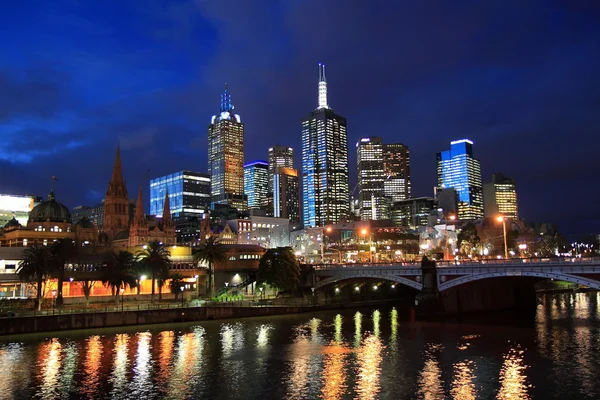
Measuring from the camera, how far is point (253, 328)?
88750 millimetres

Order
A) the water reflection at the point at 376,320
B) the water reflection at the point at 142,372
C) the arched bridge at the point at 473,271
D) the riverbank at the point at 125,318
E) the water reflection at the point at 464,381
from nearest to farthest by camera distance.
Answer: the water reflection at the point at 464,381 < the water reflection at the point at 142,372 < the riverbank at the point at 125,318 < the arched bridge at the point at 473,271 < the water reflection at the point at 376,320

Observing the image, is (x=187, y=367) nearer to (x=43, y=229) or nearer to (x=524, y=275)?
(x=524, y=275)

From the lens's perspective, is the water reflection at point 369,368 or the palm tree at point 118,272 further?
the palm tree at point 118,272

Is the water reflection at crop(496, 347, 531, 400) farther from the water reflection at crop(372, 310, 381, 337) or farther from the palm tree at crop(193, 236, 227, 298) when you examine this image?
the palm tree at crop(193, 236, 227, 298)

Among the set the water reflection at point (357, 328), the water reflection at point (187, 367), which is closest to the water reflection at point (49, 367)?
the water reflection at point (187, 367)

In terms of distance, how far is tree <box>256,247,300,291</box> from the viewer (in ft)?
411

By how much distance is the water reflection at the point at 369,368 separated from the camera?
4957cm

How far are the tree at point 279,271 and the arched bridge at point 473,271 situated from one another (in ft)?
25.1

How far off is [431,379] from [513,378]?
833 cm

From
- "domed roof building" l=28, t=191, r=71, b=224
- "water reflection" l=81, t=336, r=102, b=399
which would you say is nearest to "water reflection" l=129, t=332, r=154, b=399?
"water reflection" l=81, t=336, r=102, b=399

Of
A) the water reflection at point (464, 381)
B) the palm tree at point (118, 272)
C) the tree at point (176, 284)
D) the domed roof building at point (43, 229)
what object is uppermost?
the domed roof building at point (43, 229)

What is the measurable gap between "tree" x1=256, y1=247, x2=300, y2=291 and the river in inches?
1282

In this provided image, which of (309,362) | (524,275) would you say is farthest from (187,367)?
(524,275)

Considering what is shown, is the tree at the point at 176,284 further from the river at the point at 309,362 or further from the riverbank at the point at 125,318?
the river at the point at 309,362
